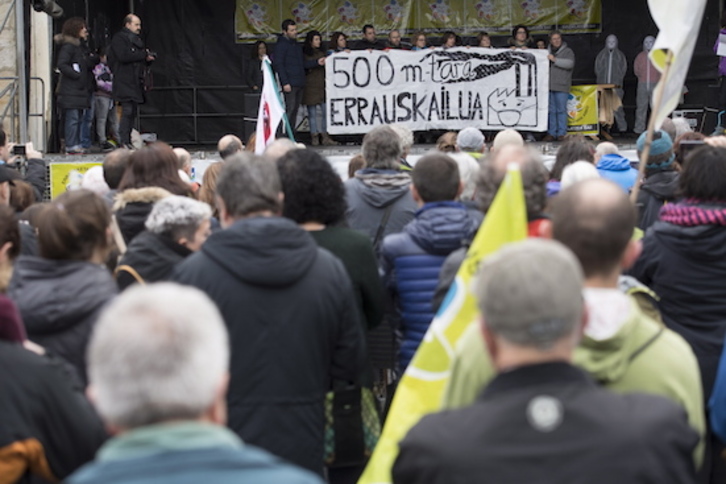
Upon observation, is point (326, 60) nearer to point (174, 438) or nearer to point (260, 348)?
point (260, 348)

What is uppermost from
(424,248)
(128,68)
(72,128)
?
(128,68)

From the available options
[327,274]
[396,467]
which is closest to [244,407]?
[327,274]

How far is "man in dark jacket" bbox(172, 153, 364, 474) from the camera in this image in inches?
149

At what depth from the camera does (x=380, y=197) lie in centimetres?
589

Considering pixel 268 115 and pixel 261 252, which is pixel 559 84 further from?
pixel 261 252

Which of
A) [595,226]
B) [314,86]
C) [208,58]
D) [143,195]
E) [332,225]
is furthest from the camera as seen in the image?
[208,58]

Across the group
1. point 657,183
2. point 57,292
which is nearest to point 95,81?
point 657,183

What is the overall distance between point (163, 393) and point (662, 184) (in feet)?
16.0

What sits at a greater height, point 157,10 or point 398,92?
point 157,10

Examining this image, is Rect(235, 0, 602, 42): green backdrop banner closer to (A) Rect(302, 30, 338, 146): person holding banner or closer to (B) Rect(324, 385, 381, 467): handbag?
(A) Rect(302, 30, 338, 146): person holding banner

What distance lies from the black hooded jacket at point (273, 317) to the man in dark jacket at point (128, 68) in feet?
38.3

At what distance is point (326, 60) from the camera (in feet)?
54.5

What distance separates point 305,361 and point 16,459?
108 cm

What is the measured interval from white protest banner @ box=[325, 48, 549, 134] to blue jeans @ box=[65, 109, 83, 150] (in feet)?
12.1
